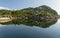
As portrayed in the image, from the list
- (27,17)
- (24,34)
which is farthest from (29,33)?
(27,17)

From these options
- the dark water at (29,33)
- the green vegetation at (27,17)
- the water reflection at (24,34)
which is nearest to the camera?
the water reflection at (24,34)

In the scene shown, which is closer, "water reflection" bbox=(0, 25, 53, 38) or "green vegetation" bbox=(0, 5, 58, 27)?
"water reflection" bbox=(0, 25, 53, 38)

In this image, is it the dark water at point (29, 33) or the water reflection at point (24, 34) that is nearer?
the water reflection at point (24, 34)

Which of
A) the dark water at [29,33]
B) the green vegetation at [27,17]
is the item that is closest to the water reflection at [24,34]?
the dark water at [29,33]

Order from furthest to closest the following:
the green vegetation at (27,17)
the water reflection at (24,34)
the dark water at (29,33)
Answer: the green vegetation at (27,17) < the dark water at (29,33) < the water reflection at (24,34)

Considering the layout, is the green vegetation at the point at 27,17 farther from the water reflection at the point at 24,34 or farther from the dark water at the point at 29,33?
the water reflection at the point at 24,34

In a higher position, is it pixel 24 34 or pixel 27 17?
pixel 24 34

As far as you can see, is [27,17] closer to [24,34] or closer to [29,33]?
[29,33]

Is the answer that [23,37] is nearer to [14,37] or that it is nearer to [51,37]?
[14,37]

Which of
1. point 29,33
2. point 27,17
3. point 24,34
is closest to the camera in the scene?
point 24,34

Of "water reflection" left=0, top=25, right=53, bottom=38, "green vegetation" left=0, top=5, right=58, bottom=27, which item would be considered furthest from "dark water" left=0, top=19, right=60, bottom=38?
"green vegetation" left=0, top=5, right=58, bottom=27

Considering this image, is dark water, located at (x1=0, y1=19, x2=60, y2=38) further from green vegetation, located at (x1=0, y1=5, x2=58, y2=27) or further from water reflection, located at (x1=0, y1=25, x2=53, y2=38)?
green vegetation, located at (x1=0, y1=5, x2=58, y2=27)
